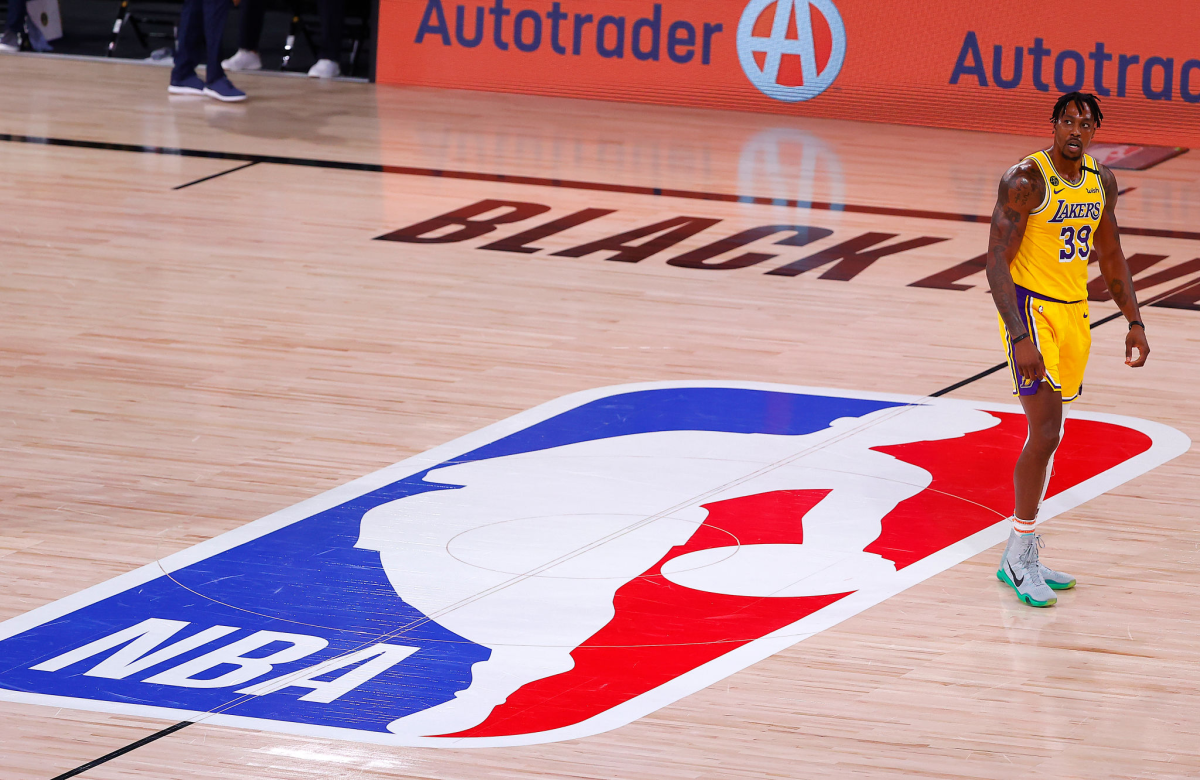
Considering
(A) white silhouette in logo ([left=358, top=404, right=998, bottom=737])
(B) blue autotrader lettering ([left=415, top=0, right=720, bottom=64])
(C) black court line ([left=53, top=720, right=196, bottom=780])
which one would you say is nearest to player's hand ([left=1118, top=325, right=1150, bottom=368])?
(A) white silhouette in logo ([left=358, top=404, right=998, bottom=737])

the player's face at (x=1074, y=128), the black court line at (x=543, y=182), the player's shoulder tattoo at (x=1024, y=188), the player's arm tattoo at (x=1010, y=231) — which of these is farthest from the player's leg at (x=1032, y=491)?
the black court line at (x=543, y=182)

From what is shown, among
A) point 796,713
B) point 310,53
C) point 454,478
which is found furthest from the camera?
point 310,53

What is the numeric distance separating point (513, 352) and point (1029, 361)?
2798mm

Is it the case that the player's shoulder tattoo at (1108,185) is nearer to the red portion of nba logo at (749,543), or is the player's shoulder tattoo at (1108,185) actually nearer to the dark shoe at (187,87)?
the red portion of nba logo at (749,543)

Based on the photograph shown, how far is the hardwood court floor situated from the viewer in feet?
12.5

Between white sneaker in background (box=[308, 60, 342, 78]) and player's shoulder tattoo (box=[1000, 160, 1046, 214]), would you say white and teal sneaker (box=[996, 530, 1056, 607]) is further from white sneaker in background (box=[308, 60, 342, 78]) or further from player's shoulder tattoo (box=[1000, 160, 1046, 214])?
white sneaker in background (box=[308, 60, 342, 78])

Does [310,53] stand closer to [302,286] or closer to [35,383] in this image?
[302,286]

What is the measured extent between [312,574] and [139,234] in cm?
433

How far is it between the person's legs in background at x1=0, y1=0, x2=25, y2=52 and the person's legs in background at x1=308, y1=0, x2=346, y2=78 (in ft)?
7.60

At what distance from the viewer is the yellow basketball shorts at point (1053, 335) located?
445 cm

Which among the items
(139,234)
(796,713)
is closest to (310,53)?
(139,234)

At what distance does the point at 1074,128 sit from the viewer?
14.3 ft

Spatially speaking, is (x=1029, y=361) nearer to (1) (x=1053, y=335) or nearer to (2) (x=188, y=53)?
(1) (x=1053, y=335)

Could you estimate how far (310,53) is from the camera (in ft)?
47.0
